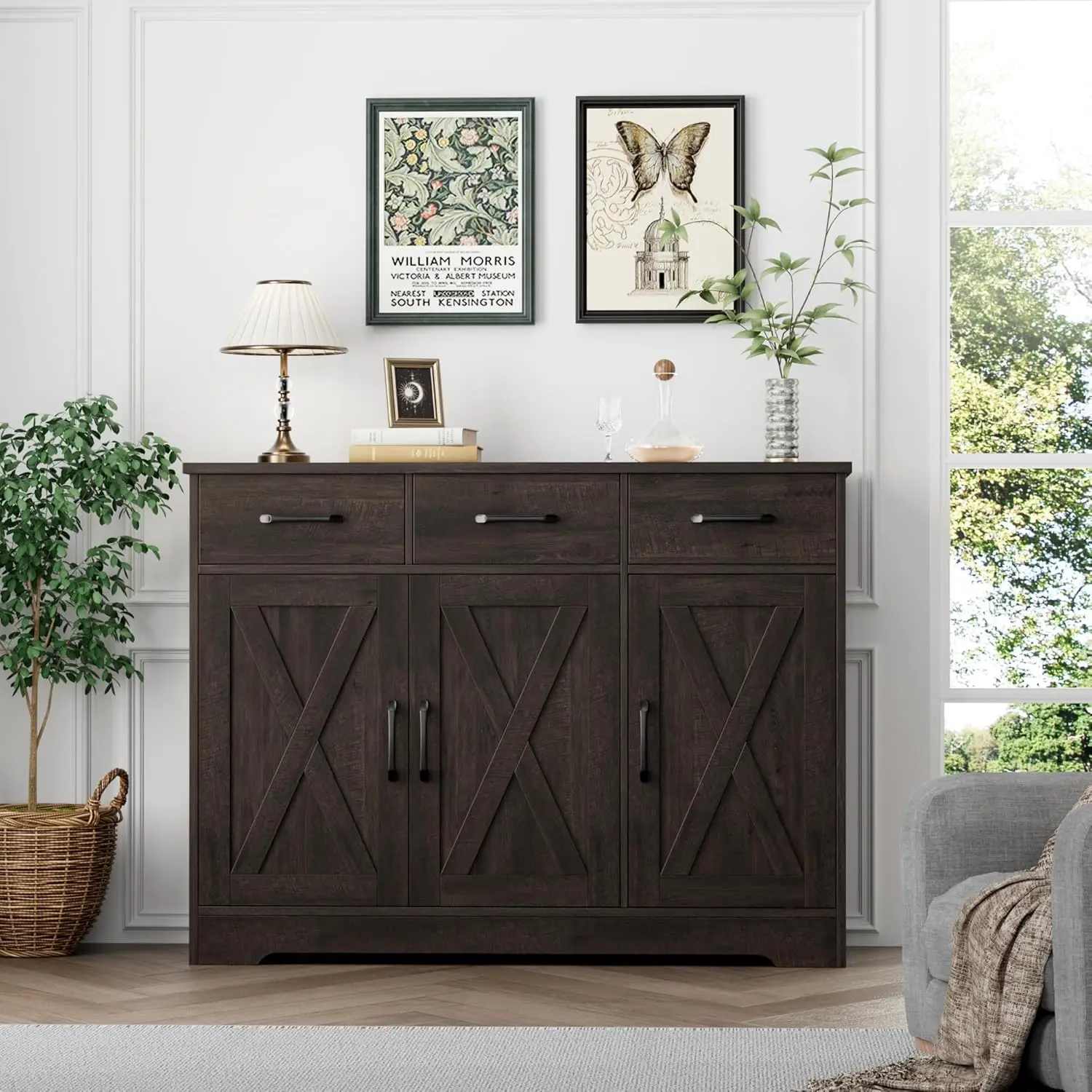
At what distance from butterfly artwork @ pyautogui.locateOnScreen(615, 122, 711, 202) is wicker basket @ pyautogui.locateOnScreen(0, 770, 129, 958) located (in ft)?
7.16

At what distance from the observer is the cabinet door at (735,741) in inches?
127

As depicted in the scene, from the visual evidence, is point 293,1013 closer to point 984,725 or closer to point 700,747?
point 700,747

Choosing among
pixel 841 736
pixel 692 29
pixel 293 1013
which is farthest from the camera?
pixel 692 29

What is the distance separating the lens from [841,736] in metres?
3.24

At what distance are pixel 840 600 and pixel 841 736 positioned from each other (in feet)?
1.09

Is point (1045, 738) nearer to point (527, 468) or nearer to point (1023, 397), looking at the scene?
point (1023, 397)

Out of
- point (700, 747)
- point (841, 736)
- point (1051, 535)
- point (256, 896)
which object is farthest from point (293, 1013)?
point (1051, 535)

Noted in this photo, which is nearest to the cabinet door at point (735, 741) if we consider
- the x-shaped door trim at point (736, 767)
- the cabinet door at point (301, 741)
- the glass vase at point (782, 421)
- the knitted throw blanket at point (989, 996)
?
the x-shaped door trim at point (736, 767)

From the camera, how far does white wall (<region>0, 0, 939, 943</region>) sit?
365 cm

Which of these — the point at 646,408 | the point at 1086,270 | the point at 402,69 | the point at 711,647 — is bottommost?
the point at 711,647

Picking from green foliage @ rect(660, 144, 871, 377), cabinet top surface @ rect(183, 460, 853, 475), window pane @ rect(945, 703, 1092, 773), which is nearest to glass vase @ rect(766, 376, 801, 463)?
green foliage @ rect(660, 144, 871, 377)

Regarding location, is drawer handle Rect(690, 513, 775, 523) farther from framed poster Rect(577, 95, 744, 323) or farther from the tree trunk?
the tree trunk

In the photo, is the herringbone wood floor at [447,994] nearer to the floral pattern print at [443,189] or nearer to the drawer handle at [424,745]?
the drawer handle at [424,745]

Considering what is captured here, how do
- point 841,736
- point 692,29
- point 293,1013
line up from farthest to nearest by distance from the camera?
point 692,29
point 841,736
point 293,1013
